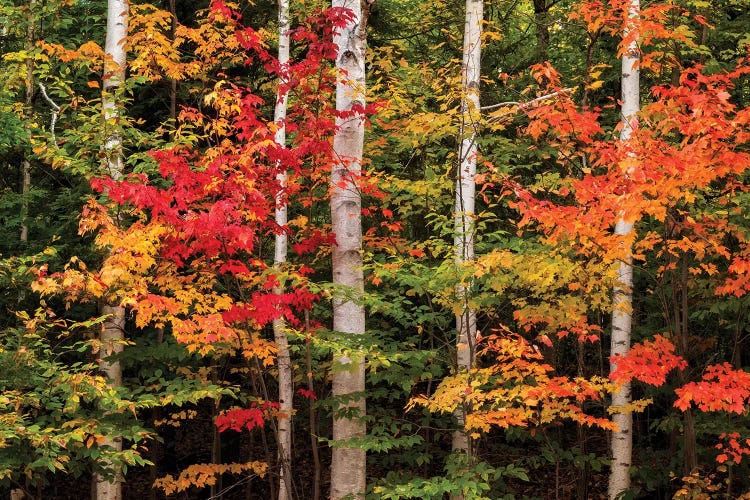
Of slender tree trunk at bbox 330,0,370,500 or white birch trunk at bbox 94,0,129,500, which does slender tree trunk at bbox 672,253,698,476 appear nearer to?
slender tree trunk at bbox 330,0,370,500

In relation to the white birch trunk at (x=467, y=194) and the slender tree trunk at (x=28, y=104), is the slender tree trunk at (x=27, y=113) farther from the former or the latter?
the white birch trunk at (x=467, y=194)

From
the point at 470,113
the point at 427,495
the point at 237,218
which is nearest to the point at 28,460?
the point at 237,218

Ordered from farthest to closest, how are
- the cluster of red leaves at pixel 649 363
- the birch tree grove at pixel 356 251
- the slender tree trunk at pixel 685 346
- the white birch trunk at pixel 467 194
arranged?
the slender tree trunk at pixel 685 346
the white birch trunk at pixel 467 194
the cluster of red leaves at pixel 649 363
the birch tree grove at pixel 356 251

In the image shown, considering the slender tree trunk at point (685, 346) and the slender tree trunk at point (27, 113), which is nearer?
the slender tree trunk at point (685, 346)

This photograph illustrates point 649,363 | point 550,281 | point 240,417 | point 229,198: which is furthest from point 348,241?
point 649,363

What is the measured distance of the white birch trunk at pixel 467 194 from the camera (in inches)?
301

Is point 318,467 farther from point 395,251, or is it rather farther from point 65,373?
point 65,373

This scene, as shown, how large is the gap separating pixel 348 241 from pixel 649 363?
11.2ft

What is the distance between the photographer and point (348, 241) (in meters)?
7.66

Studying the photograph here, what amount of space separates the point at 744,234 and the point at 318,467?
5.30 meters

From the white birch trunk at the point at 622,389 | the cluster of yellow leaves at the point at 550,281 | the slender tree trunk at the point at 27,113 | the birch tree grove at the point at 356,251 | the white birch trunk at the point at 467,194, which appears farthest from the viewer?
the slender tree trunk at the point at 27,113

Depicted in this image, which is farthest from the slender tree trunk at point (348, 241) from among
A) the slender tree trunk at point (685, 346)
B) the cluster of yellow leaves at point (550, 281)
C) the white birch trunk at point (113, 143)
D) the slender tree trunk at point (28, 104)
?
the slender tree trunk at point (28, 104)

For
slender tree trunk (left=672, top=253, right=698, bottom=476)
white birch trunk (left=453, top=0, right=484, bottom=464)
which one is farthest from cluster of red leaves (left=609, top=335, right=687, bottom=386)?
white birch trunk (left=453, top=0, right=484, bottom=464)

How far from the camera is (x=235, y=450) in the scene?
1205cm
